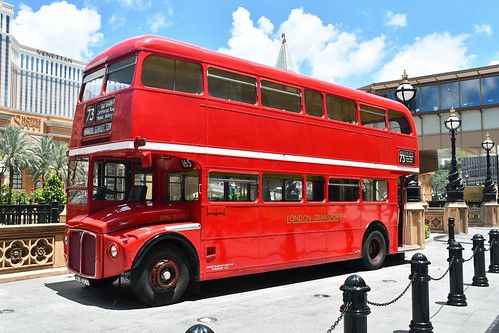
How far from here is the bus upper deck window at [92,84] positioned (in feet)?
→ 28.2

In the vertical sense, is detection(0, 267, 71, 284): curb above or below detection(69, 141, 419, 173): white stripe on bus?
below

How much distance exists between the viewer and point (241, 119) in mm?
8938

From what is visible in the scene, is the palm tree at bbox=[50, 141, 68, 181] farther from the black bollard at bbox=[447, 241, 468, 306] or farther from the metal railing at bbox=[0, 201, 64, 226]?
the black bollard at bbox=[447, 241, 468, 306]

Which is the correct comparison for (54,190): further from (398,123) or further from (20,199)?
(398,123)

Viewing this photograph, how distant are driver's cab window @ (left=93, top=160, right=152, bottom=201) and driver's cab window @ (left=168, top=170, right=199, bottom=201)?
444 millimetres

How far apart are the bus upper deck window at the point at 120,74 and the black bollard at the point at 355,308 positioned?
508 cm

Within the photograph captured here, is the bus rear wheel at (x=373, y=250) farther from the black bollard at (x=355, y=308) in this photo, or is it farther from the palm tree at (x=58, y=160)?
the palm tree at (x=58, y=160)

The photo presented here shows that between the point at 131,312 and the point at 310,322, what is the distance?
2.78 meters

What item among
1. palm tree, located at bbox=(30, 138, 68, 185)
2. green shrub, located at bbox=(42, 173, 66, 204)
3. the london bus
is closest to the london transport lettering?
the london bus

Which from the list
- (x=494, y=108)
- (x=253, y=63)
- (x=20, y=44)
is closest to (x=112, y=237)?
(x=253, y=63)

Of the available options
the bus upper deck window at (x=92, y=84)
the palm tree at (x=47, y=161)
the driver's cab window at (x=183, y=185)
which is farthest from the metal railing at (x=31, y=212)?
the palm tree at (x=47, y=161)

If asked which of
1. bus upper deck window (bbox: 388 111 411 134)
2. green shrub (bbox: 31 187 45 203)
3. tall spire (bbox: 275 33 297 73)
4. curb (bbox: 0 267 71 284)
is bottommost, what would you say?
curb (bbox: 0 267 71 284)

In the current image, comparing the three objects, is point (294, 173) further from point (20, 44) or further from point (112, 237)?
point (20, 44)

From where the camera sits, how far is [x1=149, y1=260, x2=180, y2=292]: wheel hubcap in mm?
7594
